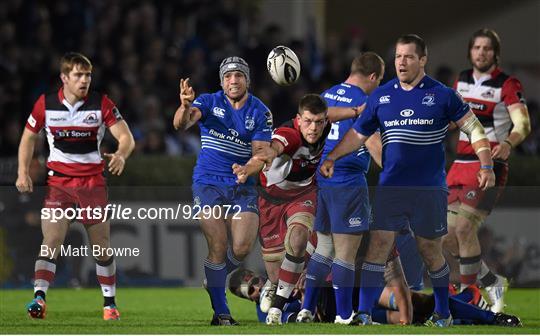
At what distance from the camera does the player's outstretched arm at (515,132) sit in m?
12.0

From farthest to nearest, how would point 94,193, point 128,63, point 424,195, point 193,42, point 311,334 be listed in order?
point 193,42 < point 128,63 < point 94,193 < point 424,195 < point 311,334

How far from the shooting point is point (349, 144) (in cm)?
1098

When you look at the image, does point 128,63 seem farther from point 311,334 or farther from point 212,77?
point 311,334

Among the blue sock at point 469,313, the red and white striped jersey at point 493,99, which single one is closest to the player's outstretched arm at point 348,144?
the blue sock at point 469,313

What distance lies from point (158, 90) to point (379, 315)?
8.29m

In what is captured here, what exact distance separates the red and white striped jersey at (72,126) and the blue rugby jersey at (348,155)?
5.70ft

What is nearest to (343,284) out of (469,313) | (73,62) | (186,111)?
(469,313)

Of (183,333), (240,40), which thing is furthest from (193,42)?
(183,333)

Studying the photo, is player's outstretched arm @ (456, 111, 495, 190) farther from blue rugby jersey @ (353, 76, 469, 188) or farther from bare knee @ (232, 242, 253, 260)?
bare knee @ (232, 242, 253, 260)

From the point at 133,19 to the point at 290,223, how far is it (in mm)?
8466

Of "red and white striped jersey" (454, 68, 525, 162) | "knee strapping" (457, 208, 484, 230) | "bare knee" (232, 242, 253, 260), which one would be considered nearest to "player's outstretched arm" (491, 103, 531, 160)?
"red and white striped jersey" (454, 68, 525, 162)

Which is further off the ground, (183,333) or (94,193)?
(94,193)

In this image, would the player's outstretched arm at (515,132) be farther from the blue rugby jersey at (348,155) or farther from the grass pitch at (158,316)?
the grass pitch at (158,316)

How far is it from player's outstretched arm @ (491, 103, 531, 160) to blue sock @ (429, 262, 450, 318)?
1397mm
